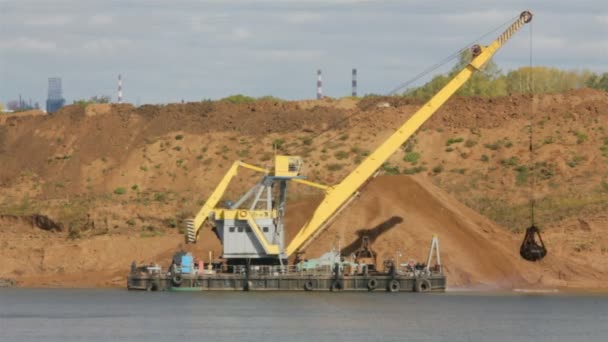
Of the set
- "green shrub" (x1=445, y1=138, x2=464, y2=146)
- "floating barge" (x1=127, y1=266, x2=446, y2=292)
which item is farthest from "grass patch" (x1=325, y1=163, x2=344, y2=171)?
"floating barge" (x1=127, y1=266, x2=446, y2=292)

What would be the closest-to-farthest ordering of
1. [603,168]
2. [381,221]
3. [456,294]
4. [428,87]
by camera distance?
[456,294]
[381,221]
[603,168]
[428,87]

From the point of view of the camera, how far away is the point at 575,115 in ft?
448

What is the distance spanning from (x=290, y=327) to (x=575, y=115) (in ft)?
235

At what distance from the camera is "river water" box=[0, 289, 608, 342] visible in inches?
2662

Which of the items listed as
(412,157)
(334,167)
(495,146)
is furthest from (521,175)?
(334,167)

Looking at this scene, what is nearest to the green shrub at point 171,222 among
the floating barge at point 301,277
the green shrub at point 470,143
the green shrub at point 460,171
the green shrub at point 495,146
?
the floating barge at point 301,277

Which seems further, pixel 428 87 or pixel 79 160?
pixel 428 87

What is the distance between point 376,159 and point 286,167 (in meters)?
6.99

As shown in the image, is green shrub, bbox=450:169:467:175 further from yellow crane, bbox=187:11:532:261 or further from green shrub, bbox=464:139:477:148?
yellow crane, bbox=187:11:532:261

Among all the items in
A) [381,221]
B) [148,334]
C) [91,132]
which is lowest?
[148,334]

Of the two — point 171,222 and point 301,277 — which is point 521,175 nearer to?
point 171,222

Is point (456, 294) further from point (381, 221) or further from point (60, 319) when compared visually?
point (60, 319)

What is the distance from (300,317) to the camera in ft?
248

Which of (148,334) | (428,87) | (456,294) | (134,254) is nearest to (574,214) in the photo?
(456,294)
